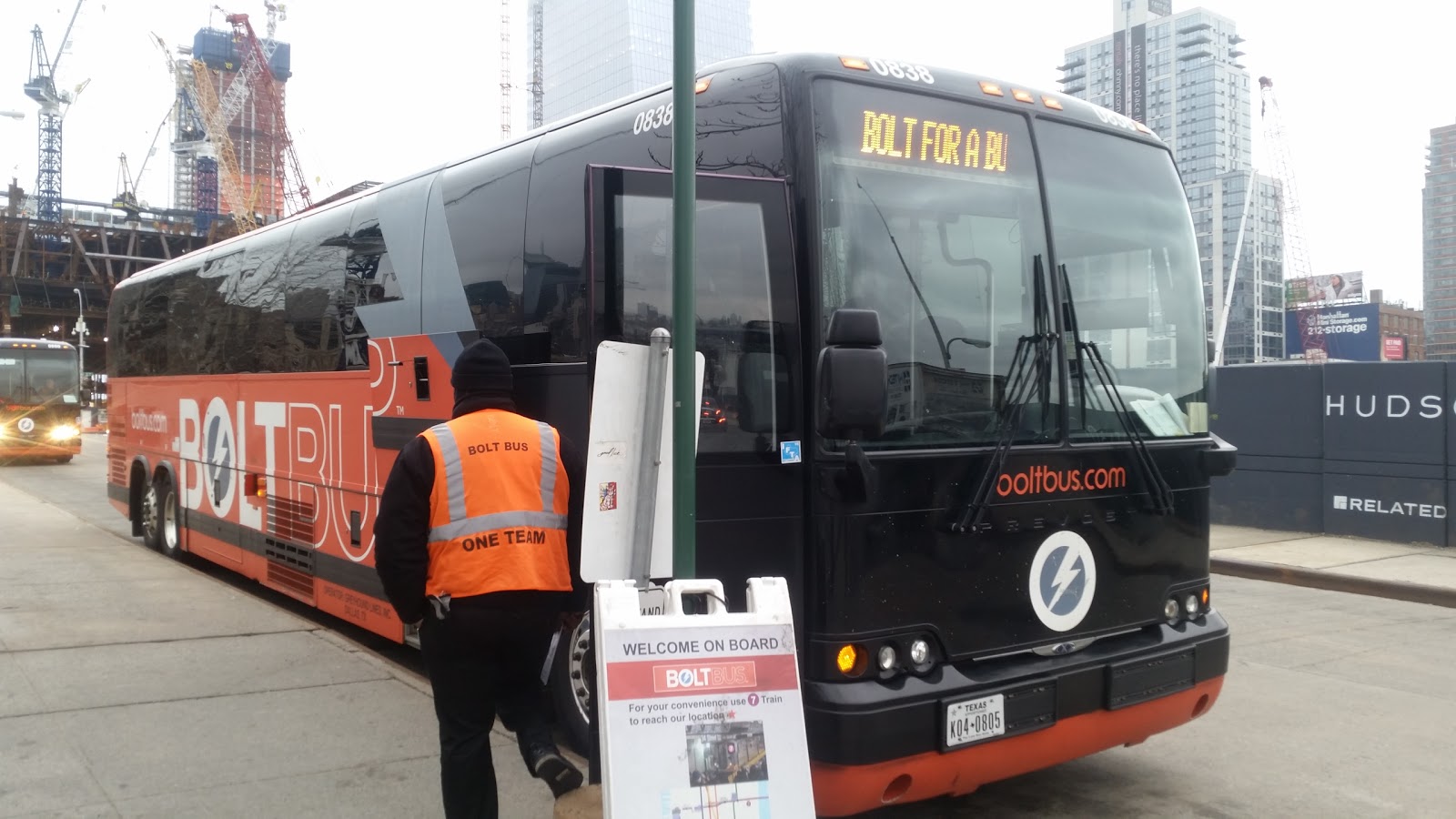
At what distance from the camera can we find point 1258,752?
6027 millimetres

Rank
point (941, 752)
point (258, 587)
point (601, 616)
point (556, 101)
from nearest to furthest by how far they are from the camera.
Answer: point (601, 616)
point (941, 752)
point (258, 587)
point (556, 101)

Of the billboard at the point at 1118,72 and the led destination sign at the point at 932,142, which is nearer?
the led destination sign at the point at 932,142

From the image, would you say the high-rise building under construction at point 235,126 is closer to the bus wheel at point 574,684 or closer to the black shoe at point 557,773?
the bus wheel at point 574,684

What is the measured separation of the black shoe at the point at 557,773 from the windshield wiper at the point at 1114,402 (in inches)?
Result: 98.9

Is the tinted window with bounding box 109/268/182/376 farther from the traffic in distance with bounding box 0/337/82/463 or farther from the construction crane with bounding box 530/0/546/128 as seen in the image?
the construction crane with bounding box 530/0/546/128

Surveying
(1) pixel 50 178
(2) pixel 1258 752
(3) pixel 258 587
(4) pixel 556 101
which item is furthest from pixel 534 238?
(1) pixel 50 178

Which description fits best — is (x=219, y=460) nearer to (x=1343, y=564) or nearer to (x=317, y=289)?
(x=317, y=289)

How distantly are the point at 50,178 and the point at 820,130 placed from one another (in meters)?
147

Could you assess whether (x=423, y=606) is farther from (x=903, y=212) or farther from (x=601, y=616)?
(x=903, y=212)

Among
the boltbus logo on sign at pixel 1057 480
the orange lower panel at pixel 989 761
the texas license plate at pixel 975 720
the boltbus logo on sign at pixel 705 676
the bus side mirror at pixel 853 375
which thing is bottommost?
the orange lower panel at pixel 989 761

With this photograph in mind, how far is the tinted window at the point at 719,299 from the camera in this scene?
449 cm

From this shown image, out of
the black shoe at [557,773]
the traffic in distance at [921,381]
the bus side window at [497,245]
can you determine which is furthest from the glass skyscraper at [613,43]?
the black shoe at [557,773]

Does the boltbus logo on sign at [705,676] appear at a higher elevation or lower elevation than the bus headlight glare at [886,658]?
higher

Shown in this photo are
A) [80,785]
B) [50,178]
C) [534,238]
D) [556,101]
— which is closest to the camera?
[80,785]
